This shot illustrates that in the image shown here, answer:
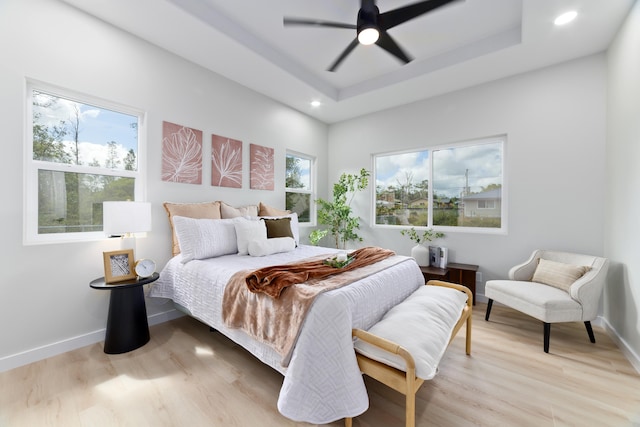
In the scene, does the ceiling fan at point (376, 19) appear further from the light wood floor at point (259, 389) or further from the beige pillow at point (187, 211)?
the light wood floor at point (259, 389)

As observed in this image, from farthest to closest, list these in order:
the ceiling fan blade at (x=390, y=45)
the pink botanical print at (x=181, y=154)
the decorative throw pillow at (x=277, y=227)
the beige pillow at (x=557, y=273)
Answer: the decorative throw pillow at (x=277, y=227)
the pink botanical print at (x=181, y=154)
the beige pillow at (x=557, y=273)
the ceiling fan blade at (x=390, y=45)

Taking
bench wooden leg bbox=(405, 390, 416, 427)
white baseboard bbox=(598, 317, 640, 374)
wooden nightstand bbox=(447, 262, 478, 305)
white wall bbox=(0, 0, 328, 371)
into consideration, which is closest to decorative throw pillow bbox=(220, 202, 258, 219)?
white wall bbox=(0, 0, 328, 371)

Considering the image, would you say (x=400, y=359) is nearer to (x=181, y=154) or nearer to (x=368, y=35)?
(x=368, y=35)

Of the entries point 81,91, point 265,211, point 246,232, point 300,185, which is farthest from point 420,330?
point 300,185

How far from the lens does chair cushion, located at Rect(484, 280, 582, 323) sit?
2223mm

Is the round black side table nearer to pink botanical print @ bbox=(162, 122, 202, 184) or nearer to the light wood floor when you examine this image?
the light wood floor

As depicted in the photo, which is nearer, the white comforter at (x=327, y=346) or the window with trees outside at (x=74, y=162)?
the white comforter at (x=327, y=346)

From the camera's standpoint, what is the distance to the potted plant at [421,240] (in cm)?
367

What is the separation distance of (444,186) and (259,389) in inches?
136

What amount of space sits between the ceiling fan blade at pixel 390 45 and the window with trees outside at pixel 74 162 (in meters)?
2.47

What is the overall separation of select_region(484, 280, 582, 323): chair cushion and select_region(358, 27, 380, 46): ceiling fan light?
2651mm

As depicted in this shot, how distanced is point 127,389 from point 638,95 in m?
4.32

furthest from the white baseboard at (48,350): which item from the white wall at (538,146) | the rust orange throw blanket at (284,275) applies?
the white wall at (538,146)

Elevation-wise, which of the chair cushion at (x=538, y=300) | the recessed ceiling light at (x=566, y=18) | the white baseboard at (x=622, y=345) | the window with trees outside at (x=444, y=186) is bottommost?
the white baseboard at (x=622, y=345)
